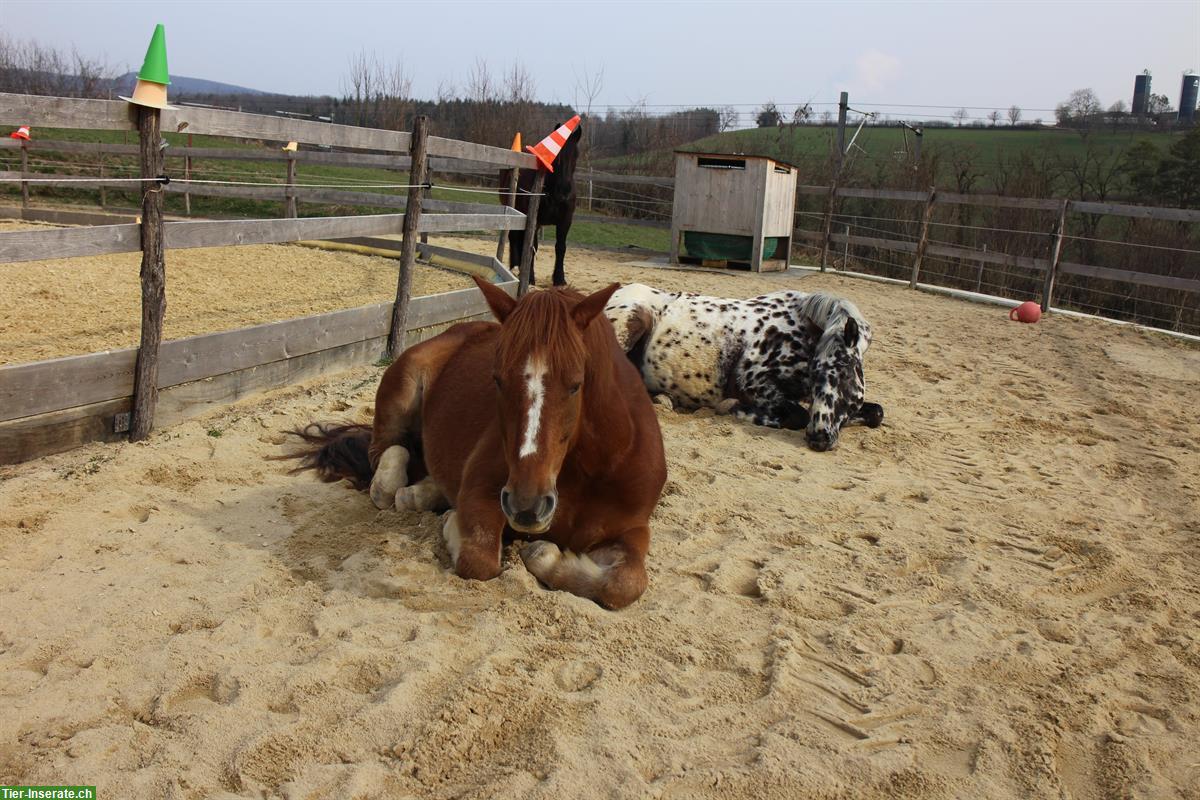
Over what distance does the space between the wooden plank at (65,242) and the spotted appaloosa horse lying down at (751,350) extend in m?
2.88

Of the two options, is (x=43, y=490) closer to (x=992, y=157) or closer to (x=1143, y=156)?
(x=1143, y=156)

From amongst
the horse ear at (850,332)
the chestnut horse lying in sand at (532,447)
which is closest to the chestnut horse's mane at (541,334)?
the chestnut horse lying in sand at (532,447)

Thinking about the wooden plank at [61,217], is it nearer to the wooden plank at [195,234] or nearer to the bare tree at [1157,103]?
the wooden plank at [195,234]

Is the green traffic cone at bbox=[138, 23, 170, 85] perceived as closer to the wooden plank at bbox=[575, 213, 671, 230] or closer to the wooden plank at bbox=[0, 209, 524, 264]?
the wooden plank at bbox=[0, 209, 524, 264]

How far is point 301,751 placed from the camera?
205cm

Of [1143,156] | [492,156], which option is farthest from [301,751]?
[1143,156]

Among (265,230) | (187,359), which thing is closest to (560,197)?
(265,230)

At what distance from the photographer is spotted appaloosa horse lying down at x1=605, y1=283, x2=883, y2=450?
216 inches

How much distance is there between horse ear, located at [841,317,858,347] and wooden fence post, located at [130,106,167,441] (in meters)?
3.92

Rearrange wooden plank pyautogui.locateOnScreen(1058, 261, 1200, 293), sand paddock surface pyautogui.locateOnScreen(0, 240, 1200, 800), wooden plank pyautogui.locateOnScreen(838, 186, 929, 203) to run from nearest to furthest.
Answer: sand paddock surface pyautogui.locateOnScreen(0, 240, 1200, 800), wooden plank pyautogui.locateOnScreen(1058, 261, 1200, 293), wooden plank pyautogui.locateOnScreen(838, 186, 929, 203)

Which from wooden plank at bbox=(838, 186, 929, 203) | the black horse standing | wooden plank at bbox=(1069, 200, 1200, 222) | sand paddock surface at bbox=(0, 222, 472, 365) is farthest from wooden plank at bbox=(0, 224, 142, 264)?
wooden plank at bbox=(838, 186, 929, 203)

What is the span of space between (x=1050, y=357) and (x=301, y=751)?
8301mm

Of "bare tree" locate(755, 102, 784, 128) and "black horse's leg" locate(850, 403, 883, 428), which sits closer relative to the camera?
"black horse's leg" locate(850, 403, 883, 428)

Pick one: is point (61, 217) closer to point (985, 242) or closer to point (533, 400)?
point (533, 400)
